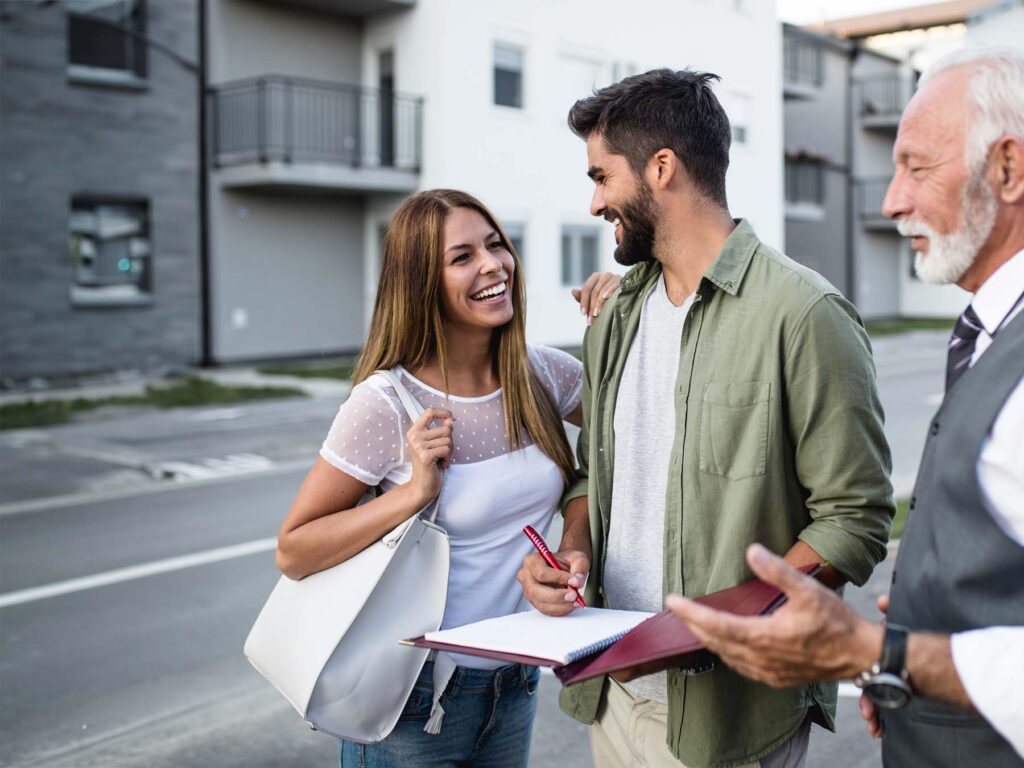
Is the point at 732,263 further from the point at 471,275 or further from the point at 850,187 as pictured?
the point at 850,187

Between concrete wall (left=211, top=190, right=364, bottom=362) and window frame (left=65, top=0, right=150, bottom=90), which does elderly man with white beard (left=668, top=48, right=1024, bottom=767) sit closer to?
window frame (left=65, top=0, right=150, bottom=90)

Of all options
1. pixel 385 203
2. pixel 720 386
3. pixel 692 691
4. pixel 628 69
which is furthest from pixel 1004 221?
pixel 628 69

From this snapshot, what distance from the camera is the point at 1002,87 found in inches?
→ 68.3

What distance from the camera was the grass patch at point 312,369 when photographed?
709 inches

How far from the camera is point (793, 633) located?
1.50m

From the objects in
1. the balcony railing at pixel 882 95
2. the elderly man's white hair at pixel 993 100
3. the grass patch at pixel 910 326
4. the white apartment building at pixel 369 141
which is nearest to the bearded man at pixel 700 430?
the elderly man's white hair at pixel 993 100

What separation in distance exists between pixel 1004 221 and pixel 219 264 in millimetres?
18661

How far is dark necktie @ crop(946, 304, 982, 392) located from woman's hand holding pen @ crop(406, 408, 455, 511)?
112 centimetres

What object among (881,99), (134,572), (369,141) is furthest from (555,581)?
(881,99)

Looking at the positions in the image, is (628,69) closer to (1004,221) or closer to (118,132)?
(118,132)

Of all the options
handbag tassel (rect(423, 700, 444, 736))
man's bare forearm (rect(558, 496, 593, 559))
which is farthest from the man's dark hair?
handbag tassel (rect(423, 700, 444, 736))

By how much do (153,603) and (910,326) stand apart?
27.8 metres

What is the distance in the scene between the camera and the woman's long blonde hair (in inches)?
107

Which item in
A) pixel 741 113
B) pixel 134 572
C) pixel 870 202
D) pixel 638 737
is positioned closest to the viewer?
pixel 638 737
